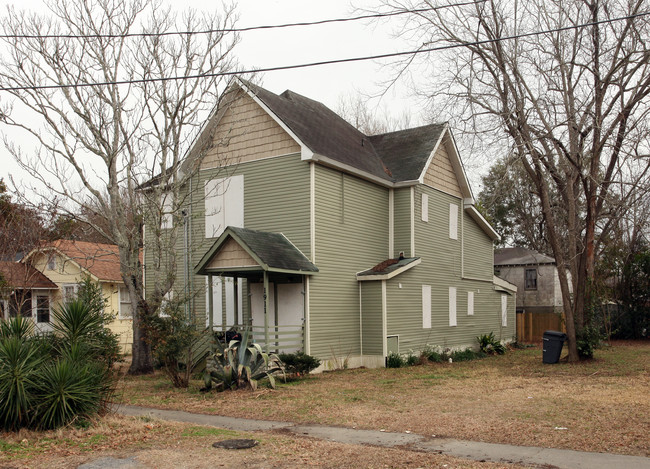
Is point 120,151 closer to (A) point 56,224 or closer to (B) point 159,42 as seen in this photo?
(B) point 159,42

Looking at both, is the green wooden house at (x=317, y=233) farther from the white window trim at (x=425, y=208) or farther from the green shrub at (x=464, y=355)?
the green shrub at (x=464, y=355)

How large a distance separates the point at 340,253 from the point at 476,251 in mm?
9441

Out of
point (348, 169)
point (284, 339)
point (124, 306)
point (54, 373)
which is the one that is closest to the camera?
point (54, 373)

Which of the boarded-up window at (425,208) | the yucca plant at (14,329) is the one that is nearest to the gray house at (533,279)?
the boarded-up window at (425,208)

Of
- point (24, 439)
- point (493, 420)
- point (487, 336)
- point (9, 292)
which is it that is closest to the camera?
point (24, 439)

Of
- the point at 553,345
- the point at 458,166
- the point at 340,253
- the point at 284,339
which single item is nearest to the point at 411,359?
the point at 340,253

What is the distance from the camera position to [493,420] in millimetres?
10398

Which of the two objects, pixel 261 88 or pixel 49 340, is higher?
pixel 261 88

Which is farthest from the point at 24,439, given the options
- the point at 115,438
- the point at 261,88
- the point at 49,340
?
the point at 261,88

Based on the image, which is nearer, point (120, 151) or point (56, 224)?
point (120, 151)

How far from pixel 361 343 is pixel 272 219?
15.8 ft

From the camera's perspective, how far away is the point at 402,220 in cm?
2170

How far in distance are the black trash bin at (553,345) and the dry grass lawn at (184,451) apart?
12705 mm

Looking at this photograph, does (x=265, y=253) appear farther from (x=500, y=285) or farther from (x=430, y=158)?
(x=500, y=285)
